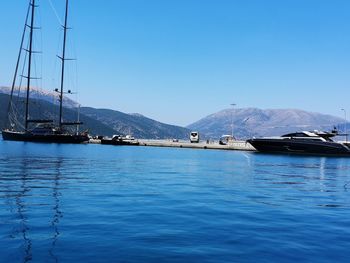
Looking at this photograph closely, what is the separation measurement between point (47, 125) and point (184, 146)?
1712 inches

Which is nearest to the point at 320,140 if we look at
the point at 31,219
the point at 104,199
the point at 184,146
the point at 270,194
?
the point at 184,146

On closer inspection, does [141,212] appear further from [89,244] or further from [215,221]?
[89,244]

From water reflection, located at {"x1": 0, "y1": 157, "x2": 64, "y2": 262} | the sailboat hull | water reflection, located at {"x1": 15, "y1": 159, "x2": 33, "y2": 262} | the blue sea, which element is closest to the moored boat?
the sailboat hull

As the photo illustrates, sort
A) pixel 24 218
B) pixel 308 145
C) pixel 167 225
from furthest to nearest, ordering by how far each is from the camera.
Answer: pixel 308 145, pixel 24 218, pixel 167 225

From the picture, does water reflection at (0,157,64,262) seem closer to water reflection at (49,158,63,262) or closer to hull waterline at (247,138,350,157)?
water reflection at (49,158,63,262)

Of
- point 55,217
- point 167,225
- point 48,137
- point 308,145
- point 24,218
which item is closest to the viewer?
point 167,225

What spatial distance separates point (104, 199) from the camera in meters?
21.9

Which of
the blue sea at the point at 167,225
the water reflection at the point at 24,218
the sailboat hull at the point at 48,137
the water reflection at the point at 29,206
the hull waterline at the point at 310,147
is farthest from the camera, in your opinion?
the sailboat hull at the point at 48,137

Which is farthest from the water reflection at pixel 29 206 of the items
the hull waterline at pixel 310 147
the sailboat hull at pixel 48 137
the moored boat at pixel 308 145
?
the sailboat hull at pixel 48 137

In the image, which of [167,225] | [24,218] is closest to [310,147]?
[167,225]

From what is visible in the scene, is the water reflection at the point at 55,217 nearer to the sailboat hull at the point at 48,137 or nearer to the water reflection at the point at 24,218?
the water reflection at the point at 24,218

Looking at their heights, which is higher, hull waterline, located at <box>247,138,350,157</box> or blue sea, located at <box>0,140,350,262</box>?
hull waterline, located at <box>247,138,350,157</box>

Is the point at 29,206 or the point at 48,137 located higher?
the point at 48,137

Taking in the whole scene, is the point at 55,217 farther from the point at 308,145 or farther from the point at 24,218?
the point at 308,145
